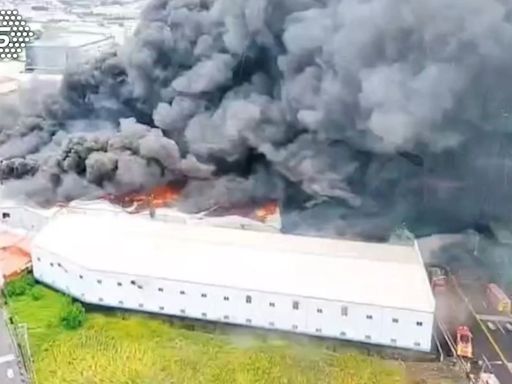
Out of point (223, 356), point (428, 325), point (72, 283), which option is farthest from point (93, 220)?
point (428, 325)

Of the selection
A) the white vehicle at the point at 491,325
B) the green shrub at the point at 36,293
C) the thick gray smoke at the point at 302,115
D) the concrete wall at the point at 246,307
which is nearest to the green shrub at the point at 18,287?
the green shrub at the point at 36,293

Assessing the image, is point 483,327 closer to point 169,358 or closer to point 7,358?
point 169,358

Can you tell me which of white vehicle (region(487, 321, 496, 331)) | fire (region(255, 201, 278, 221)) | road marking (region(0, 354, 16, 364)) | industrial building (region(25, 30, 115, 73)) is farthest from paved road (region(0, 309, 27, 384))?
white vehicle (region(487, 321, 496, 331))

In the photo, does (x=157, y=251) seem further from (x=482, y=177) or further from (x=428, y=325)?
(x=482, y=177)

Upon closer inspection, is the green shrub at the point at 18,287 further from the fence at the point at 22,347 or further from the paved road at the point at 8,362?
the paved road at the point at 8,362

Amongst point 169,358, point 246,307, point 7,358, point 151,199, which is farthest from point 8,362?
point 151,199

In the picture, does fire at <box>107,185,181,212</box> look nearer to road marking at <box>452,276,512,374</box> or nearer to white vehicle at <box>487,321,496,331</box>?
road marking at <box>452,276,512,374</box>
